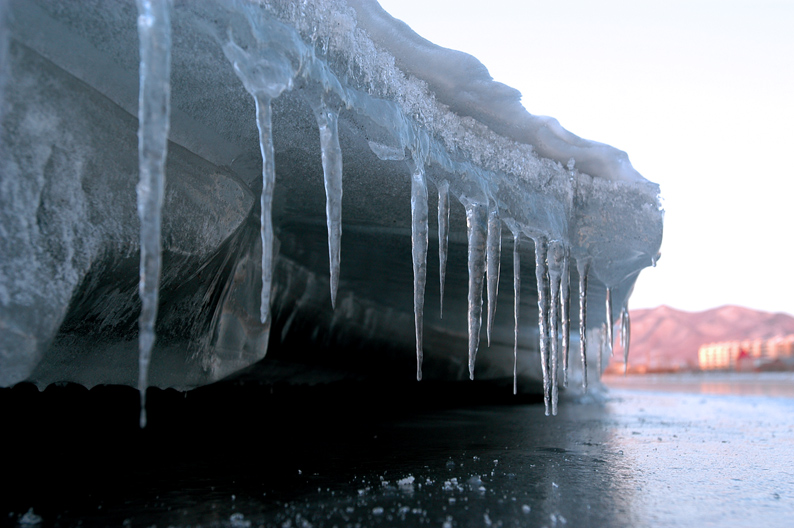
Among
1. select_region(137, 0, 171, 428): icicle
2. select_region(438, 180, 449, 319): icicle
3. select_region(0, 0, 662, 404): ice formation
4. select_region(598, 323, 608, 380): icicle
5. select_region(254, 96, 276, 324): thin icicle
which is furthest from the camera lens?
select_region(598, 323, 608, 380): icicle

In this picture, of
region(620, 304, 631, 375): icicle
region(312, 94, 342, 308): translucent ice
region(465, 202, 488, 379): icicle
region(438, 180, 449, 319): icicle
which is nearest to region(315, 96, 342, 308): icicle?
region(312, 94, 342, 308): translucent ice

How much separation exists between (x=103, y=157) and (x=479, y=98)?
217 cm

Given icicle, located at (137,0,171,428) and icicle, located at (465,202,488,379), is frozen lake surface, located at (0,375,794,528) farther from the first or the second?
icicle, located at (465,202,488,379)

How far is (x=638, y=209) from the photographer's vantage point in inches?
171

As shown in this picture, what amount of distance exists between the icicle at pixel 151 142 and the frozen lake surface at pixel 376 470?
514 mm

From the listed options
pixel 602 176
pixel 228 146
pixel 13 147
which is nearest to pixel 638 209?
pixel 602 176

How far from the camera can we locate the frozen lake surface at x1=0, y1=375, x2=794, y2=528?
5.63 ft

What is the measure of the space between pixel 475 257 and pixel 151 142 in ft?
7.64

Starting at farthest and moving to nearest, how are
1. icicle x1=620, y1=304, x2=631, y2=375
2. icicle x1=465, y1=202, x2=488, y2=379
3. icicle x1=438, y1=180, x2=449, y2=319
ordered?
1. icicle x1=620, y1=304, x2=631, y2=375
2. icicle x1=465, y1=202, x2=488, y2=379
3. icicle x1=438, y1=180, x2=449, y2=319

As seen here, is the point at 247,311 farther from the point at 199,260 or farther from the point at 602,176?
the point at 602,176

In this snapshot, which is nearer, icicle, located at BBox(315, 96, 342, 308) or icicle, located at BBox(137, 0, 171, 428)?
icicle, located at BBox(137, 0, 171, 428)

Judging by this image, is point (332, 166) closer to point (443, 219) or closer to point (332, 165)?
point (332, 165)

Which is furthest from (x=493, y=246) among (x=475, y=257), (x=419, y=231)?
(x=419, y=231)

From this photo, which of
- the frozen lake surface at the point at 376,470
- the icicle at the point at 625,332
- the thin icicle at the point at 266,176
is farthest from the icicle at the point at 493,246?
the icicle at the point at 625,332
